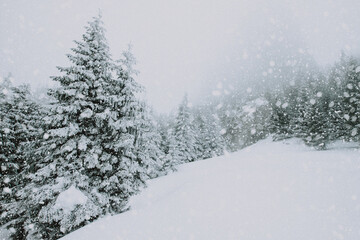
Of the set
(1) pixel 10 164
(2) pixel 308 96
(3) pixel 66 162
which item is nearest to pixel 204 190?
(3) pixel 66 162

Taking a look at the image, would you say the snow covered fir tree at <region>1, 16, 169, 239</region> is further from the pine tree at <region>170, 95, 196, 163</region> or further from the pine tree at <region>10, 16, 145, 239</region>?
the pine tree at <region>170, 95, 196, 163</region>

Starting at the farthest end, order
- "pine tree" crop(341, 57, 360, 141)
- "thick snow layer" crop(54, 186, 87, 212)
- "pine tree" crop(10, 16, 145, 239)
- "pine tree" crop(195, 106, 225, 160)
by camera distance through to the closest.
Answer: "pine tree" crop(195, 106, 225, 160)
"pine tree" crop(341, 57, 360, 141)
"pine tree" crop(10, 16, 145, 239)
"thick snow layer" crop(54, 186, 87, 212)

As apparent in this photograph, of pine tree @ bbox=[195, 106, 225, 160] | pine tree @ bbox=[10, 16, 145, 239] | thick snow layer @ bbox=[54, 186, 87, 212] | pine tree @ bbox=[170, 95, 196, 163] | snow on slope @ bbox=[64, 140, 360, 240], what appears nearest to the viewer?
snow on slope @ bbox=[64, 140, 360, 240]

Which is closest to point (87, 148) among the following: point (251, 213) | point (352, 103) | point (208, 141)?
point (251, 213)

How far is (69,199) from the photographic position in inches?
364

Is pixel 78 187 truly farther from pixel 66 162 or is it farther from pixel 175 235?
pixel 175 235

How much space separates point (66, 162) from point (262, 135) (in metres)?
56.2

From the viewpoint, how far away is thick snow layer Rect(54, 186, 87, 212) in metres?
9.16

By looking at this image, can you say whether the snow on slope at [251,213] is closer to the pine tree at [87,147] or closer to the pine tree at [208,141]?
the pine tree at [87,147]

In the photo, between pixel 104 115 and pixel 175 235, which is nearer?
pixel 175 235

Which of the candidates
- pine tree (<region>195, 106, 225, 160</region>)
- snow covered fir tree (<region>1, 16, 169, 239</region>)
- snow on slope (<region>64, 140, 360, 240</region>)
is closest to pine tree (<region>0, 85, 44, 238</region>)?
snow covered fir tree (<region>1, 16, 169, 239</region>)

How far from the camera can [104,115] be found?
10664 millimetres

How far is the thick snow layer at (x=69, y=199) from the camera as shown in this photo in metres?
9.16

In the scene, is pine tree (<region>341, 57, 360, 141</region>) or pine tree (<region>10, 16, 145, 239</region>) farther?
pine tree (<region>341, 57, 360, 141</region>)
